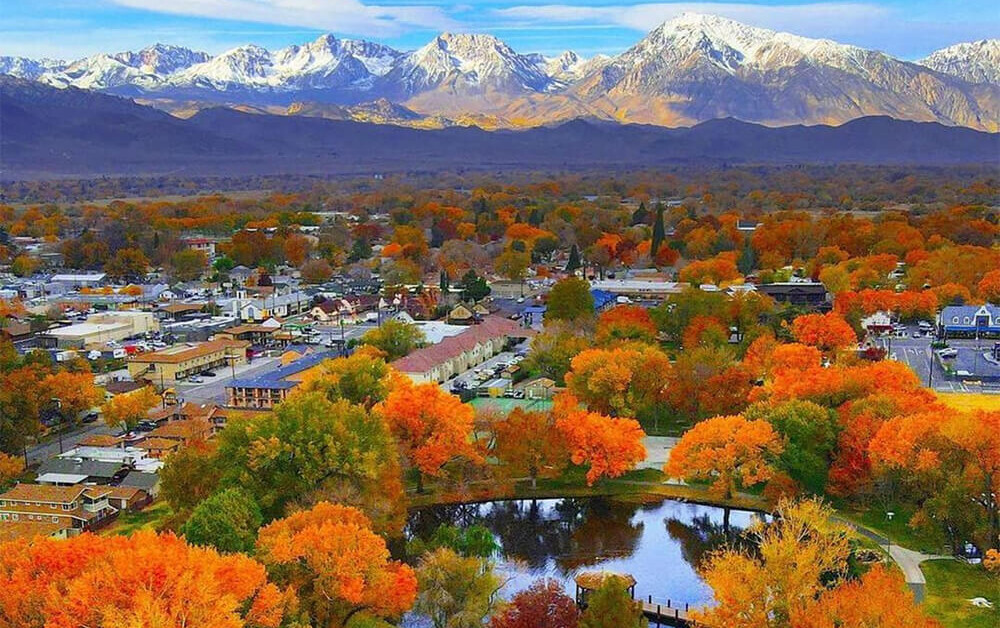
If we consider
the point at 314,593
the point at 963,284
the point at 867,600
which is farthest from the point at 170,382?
the point at 963,284

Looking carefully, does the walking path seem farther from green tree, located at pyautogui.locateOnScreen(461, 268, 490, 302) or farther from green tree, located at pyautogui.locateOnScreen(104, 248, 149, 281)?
green tree, located at pyautogui.locateOnScreen(104, 248, 149, 281)

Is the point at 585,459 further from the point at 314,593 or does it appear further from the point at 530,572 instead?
the point at 314,593

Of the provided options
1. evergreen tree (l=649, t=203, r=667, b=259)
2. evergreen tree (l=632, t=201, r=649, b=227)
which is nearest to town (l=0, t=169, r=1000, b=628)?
evergreen tree (l=649, t=203, r=667, b=259)

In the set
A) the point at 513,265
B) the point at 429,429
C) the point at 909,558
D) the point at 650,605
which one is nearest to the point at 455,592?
the point at 650,605

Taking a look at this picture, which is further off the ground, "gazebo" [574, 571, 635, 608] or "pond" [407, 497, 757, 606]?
"gazebo" [574, 571, 635, 608]

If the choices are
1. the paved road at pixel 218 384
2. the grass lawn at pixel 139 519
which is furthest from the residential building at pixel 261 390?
the grass lawn at pixel 139 519

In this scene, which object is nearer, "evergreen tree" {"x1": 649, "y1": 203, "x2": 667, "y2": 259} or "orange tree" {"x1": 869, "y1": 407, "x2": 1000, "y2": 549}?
"orange tree" {"x1": 869, "y1": 407, "x2": 1000, "y2": 549}

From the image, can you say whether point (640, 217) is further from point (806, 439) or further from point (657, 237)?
point (806, 439)

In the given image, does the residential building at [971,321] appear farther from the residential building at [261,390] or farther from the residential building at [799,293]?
the residential building at [261,390]
